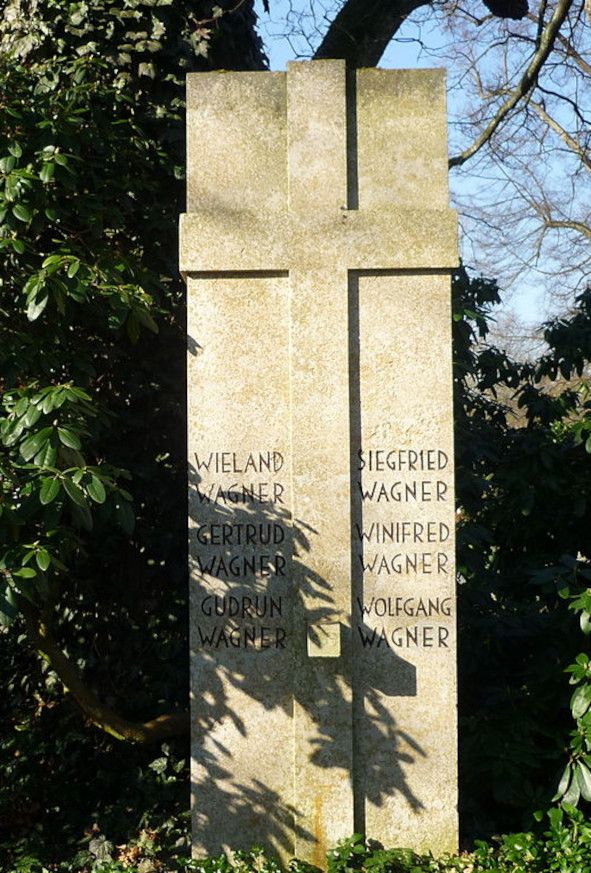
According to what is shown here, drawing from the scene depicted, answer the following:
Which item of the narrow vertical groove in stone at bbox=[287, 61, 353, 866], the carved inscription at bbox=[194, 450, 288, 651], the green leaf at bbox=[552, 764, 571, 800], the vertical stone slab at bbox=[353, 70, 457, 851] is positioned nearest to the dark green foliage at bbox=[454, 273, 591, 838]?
the green leaf at bbox=[552, 764, 571, 800]

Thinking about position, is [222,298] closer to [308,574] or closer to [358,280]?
[358,280]

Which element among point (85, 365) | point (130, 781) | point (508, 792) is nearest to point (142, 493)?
point (85, 365)

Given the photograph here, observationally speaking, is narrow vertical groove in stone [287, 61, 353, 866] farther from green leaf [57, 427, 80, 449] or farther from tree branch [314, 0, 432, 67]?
tree branch [314, 0, 432, 67]

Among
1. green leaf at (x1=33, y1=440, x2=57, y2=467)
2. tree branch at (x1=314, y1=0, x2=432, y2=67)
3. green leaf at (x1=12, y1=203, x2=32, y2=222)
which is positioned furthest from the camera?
tree branch at (x1=314, y1=0, x2=432, y2=67)

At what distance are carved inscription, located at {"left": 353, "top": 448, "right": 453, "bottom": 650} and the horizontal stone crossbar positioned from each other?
2.62 ft

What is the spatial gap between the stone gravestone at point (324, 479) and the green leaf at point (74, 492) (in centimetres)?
63

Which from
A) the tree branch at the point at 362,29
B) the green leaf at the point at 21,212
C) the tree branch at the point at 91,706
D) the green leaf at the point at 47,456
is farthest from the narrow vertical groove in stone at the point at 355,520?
the tree branch at the point at 362,29

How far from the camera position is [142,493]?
17.7 feet

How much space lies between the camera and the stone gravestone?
157 inches

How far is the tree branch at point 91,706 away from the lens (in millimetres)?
4598

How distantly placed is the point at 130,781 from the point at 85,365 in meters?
2.18

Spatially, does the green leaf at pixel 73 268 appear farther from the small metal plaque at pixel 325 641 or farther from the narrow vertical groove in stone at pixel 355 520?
the small metal plaque at pixel 325 641

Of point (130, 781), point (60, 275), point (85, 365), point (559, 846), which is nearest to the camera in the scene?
point (559, 846)

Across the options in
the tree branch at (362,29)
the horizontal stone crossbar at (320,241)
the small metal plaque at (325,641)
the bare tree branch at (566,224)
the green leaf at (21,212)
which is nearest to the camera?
the small metal plaque at (325,641)
